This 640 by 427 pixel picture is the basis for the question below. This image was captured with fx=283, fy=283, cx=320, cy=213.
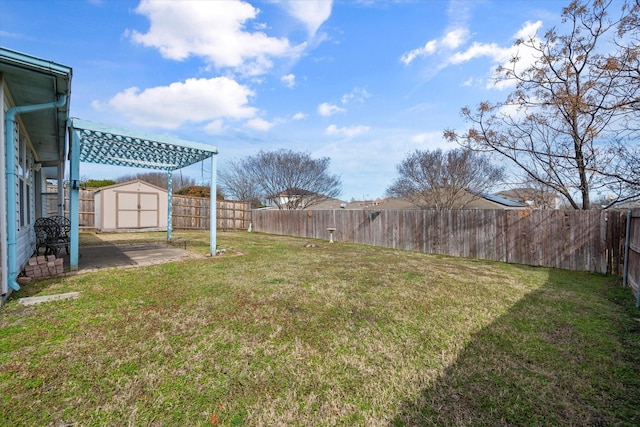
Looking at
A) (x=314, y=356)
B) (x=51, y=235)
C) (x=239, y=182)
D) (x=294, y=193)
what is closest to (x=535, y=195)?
(x=314, y=356)

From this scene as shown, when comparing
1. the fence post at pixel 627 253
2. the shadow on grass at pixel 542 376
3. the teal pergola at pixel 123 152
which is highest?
the teal pergola at pixel 123 152

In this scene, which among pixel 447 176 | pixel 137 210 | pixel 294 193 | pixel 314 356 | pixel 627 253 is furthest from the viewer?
pixel 294 193

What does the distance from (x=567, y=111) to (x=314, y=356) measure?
853 centimetres

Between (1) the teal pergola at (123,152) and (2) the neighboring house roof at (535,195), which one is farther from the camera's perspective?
(2) the neighboring house roof at (535,195)

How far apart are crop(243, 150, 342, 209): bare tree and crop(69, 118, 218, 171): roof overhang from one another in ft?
43.7

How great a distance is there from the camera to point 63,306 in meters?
3.33

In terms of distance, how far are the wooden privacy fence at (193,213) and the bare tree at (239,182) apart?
595cm

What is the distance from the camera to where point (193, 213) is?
53.5 feet

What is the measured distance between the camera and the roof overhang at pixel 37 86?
3258mm

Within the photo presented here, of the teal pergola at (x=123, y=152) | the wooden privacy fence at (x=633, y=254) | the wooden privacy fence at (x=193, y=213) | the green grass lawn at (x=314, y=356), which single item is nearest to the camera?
the green grass lawn at (x=314, y=356)

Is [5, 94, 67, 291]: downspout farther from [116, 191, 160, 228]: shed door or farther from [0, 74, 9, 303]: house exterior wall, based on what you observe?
[116, 191, 160, 228]: shed door

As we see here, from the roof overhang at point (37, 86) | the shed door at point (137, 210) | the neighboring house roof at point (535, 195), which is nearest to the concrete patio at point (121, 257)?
the roof overhang at point (37, 86)

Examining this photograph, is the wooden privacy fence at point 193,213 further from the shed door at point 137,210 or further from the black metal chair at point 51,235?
the black metal chair at point 51,235

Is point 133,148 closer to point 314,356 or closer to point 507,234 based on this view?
point 314,356
